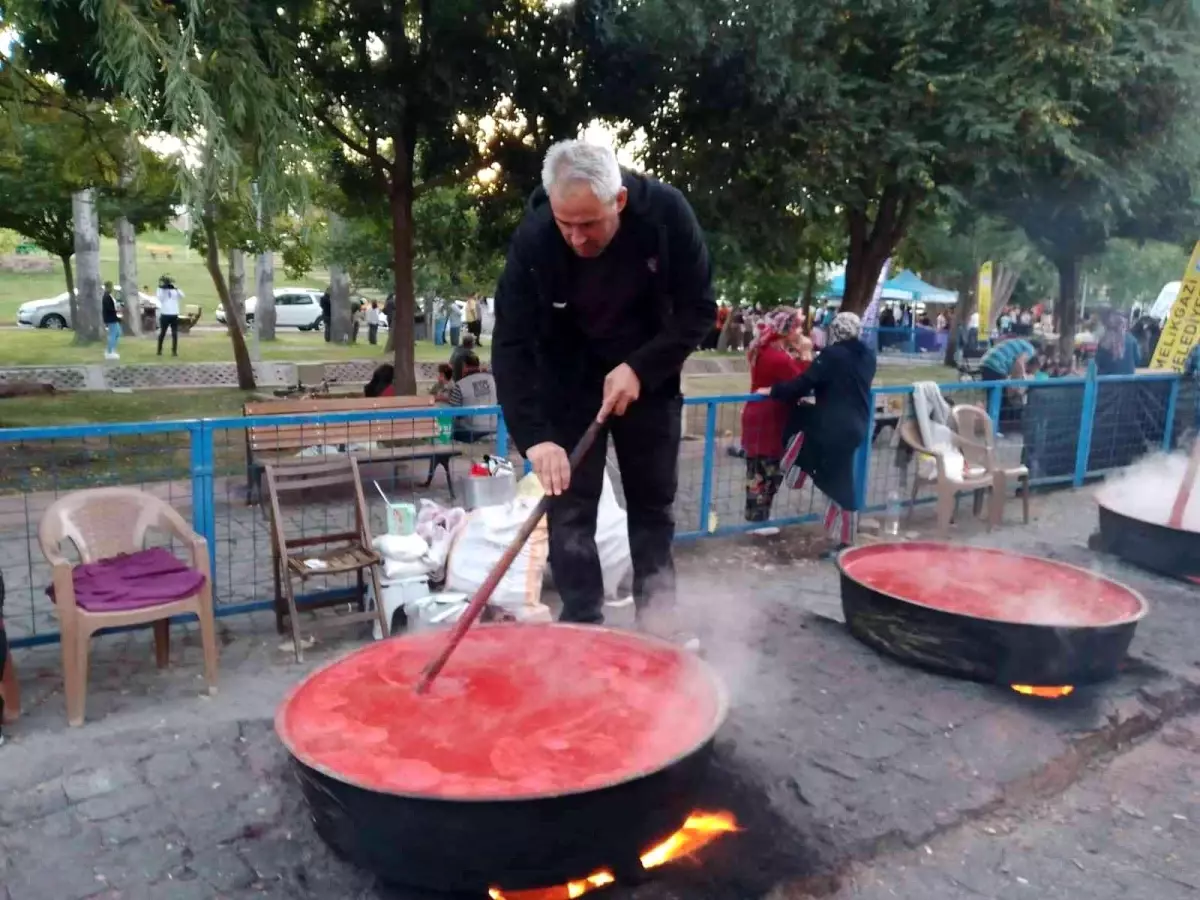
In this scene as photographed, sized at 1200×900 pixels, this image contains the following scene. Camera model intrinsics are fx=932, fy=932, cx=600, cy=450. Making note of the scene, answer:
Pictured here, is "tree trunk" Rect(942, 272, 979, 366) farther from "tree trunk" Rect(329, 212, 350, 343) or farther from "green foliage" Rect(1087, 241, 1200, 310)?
"tree trunk" Rect(329, 212, 350, 343)

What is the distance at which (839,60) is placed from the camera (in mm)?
10281

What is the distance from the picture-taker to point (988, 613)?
423cm

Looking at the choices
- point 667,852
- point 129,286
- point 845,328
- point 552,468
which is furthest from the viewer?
point 129,286

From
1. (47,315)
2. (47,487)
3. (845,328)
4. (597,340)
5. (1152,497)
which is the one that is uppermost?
(845,328)

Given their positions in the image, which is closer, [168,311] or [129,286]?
[168,311]

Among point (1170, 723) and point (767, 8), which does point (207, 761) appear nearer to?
point (1170, 723)

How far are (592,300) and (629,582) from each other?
2348mm

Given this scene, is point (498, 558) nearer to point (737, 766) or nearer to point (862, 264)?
point (737, 766)

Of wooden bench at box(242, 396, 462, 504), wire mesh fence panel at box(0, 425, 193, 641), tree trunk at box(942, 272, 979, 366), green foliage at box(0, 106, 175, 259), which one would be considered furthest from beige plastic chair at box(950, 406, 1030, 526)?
tree trunk at box(942, 272, 979, 366)

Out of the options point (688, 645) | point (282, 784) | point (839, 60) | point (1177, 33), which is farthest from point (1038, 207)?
point (282, 784)

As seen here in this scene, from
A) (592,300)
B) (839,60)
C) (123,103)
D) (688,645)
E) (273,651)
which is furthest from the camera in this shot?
(839,60)

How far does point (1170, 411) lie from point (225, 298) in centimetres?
1412

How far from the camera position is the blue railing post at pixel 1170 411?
32.2ft

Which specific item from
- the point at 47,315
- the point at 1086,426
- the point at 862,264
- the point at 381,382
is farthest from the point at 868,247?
the point at 47,315
